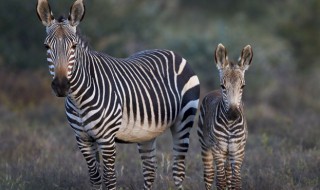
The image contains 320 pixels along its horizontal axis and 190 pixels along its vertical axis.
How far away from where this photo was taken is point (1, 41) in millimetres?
17875

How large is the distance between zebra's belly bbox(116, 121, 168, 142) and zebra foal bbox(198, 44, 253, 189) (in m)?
0.62

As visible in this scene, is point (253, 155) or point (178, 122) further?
point (253, 155)

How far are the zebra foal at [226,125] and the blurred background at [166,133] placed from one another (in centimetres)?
62

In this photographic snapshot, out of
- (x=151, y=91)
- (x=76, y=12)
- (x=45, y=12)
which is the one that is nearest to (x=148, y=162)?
(x=151, y=91)

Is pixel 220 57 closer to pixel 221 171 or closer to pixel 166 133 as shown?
pixel 221 171

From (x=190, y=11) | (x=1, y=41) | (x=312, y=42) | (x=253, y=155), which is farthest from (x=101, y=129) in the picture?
(x=190, y=11)

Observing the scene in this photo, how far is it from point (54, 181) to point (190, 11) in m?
32.0

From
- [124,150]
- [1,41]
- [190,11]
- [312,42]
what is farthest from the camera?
[190,11]

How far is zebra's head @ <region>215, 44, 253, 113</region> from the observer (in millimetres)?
7430

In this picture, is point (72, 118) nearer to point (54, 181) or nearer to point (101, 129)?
point (101, 129)

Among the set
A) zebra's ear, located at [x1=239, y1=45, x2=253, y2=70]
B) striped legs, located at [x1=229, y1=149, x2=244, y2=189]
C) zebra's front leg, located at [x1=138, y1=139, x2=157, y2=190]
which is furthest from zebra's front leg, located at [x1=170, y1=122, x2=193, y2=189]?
zebra's ear, located at [x1=239, y1=45, x2=253, y2=70]

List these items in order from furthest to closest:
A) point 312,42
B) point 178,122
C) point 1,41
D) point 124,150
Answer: point 312,42
point 1,41
point 124,150
point 178,122

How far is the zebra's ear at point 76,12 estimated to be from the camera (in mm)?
7410

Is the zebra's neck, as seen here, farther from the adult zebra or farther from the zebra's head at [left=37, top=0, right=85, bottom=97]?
the zebra's head at [left=37, top=0, right=85, bottom=97]
